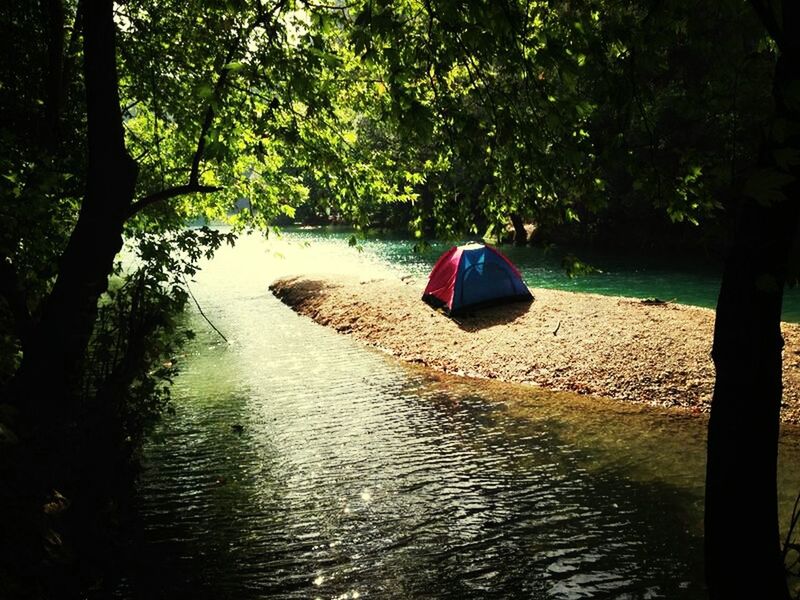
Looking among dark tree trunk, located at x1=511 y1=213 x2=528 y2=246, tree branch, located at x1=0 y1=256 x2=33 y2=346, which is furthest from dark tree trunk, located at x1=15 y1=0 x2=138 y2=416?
dark tree trunk, located at x1=511 y1=213 x2=528 y2=246

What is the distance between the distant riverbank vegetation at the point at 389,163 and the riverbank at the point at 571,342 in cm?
819

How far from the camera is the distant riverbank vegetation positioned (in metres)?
3.98

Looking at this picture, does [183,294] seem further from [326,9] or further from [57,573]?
[326,9]

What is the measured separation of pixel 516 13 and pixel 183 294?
5.20 meters

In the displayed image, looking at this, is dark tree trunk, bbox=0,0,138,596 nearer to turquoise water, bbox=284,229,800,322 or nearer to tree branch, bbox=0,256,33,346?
tree branch, bbox=0,256,33,346

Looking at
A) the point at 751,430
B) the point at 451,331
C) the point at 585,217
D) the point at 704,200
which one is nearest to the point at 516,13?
the point at 704,200

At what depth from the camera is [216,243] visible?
8.56m

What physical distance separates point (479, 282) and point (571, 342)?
567 cm

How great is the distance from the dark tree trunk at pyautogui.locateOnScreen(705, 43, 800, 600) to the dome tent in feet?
61.4

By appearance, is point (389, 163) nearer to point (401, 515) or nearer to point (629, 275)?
point (401, 515)

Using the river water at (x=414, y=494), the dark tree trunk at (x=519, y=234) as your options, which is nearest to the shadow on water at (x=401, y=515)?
the river water at (x=414, y=494)

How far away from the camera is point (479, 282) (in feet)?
75.7

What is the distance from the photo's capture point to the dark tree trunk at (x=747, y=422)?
3863 mm

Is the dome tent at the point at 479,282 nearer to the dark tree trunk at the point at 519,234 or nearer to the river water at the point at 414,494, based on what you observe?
the river water at the point at 414,494
